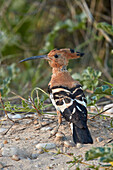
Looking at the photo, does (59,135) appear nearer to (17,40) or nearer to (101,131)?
(101,131)

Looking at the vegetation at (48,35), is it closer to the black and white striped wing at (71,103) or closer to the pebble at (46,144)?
the black and white striped wing at (71,103)

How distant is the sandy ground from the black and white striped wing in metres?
0.23

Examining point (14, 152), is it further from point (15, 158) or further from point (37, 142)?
point (37, 142)

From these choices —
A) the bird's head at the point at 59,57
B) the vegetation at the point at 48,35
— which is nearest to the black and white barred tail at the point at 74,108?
the bird's head at the point at 59,57

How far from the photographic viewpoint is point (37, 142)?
233 centimetres

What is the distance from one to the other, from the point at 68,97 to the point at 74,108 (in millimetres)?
133

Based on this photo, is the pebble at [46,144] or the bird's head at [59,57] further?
the bird's head at [59,57]

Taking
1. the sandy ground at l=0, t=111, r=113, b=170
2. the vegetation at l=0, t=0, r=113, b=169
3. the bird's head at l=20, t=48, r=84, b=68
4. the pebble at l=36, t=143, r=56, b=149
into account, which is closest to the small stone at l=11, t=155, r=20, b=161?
the sandy ground at l=0, t=111, r=113, b=170

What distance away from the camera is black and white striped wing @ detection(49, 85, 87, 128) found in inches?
87.9

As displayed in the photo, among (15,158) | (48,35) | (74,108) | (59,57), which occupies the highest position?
(48,35)

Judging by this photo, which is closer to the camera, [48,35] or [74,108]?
[74,108]

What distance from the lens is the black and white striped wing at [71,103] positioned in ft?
7.32

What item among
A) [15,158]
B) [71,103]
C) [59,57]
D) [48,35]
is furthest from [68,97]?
[48,35]

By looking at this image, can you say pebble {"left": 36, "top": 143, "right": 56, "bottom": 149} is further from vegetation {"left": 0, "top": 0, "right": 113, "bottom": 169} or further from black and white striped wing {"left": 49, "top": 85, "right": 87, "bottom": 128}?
vegetation {"left": 0, "top": 0, "right": 113, "bottom": 169}
